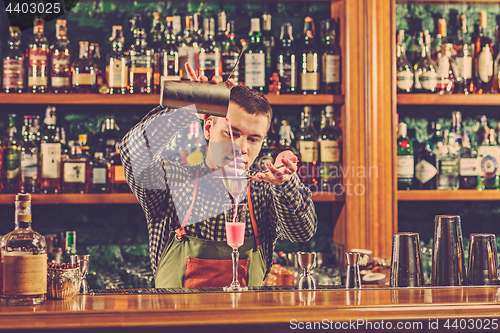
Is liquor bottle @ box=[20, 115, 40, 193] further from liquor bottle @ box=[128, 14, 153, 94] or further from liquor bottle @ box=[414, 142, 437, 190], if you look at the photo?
liquor bottle @ box=[414, 142, 437, 190]

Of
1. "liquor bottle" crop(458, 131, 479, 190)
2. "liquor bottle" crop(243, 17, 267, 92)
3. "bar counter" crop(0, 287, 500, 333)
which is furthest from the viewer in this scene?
"liquor bottle" crop(458, 131, 479, 190)

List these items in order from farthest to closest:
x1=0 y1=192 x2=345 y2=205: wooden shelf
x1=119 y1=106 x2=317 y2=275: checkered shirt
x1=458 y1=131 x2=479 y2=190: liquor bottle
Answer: x1=458 y1=131 x2=479 y2=190: liquor bottle → x1=0 y1=192 x2=345 y2=205: wooden shelf → x1=119 y1=106 x2=317 y2=275: checkered shirt

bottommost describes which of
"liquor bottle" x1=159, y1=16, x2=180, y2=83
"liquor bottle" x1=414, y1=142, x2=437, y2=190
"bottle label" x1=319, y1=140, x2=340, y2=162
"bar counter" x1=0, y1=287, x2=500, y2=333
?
"bar counter" x1=0, y1=287, x2=500, y2=333

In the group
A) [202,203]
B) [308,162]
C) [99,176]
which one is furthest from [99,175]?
[308,162]

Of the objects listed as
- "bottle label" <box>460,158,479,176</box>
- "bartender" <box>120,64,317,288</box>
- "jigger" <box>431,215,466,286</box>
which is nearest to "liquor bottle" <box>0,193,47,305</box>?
"bartender" <box>120,64,317,288</box>

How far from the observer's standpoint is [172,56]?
2182 millimetres

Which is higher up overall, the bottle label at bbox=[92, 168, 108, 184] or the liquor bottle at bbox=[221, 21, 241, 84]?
the liquor bottle at bbox=[221, 21, 241, 84]

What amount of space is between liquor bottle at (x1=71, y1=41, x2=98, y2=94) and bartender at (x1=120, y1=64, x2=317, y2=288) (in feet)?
2.31

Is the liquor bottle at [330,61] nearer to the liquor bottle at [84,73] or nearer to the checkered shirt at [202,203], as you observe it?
the checkered shirt at [202,203]

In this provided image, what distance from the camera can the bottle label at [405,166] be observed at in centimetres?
222

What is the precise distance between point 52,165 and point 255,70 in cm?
95

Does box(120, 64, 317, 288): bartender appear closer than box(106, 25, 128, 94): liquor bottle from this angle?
Yes

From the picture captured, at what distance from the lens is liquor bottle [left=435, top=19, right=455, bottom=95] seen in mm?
2287

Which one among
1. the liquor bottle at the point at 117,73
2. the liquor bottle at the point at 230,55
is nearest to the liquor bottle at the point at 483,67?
the liquor bottle at the point at 230,55
